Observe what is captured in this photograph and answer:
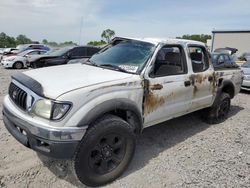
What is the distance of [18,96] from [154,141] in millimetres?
2505

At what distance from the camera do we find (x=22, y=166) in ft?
12.0

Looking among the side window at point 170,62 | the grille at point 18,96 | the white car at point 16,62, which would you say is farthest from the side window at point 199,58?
the white car at point 16,62

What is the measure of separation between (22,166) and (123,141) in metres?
1.46

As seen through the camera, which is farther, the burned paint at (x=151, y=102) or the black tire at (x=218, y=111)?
the black tire at (x=218, y=111)

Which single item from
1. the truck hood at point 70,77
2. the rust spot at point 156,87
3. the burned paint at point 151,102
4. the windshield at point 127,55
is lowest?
the burned paint at point 151,102

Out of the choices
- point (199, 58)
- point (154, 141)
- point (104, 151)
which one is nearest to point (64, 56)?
point (199, 58)

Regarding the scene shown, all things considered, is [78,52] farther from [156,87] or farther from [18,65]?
[156,87]

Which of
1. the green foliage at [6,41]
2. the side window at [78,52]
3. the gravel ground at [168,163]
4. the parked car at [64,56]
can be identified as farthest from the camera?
the green foliage at [6,41]

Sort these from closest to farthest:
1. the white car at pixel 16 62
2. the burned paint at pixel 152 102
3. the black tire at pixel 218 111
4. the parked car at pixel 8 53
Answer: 1. the burned paint at pixel 152 102
2. the black tire at pixel 218 111
3. the white car at pixel 16 62
4. the parked car at pixel 8 53

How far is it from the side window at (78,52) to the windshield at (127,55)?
8.60 metres

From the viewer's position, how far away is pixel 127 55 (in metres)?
4.14

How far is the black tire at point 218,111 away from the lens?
5.75 m

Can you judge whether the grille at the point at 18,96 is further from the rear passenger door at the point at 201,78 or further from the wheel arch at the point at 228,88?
the wheel arch at the point at 228,88

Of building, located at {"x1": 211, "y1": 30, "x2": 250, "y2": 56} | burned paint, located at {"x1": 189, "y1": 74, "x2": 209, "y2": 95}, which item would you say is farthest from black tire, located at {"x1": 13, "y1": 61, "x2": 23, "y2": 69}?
building, located at {"x1": 211, "y1": 30, "x2": 250, "y2": 56}
